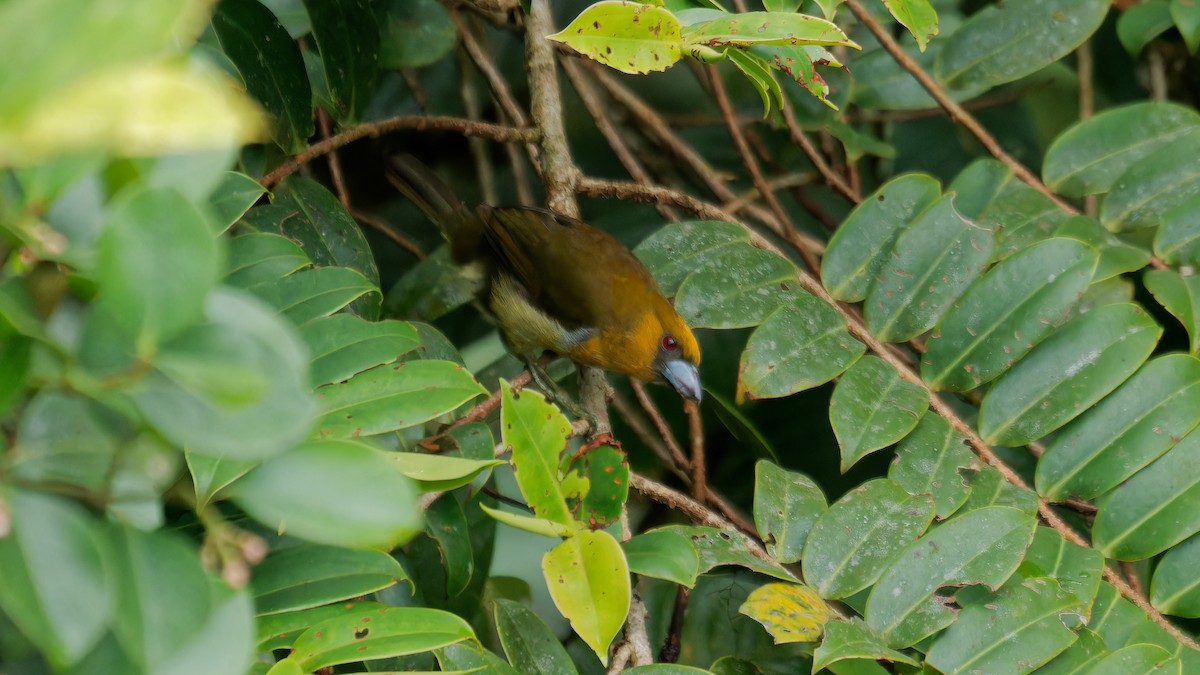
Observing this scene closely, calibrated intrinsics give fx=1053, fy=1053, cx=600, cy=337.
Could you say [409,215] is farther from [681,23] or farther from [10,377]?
[10,377]

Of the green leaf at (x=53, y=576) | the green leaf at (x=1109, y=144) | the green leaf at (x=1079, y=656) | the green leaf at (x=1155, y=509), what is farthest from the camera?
the green leaf at (x=1109, y=144)

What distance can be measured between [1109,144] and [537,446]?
4.95 ft

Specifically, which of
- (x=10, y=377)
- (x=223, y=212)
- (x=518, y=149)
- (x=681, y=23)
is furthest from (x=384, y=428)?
(x=518, y=149)

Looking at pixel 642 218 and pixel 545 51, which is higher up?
pixel 545 51

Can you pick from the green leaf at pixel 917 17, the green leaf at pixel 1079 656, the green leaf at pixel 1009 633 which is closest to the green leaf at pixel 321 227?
the green leaf at pixel 917 17

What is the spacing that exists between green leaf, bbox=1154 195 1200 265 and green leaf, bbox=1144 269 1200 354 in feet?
0.11

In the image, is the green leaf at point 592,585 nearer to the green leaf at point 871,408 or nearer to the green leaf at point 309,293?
the green leaf at point 309,293

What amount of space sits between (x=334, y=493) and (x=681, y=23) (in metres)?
1.05

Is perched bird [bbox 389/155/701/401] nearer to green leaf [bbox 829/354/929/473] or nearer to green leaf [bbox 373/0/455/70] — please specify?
green leaf [bbox 373/0/455/70]

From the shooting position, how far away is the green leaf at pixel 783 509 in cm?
144

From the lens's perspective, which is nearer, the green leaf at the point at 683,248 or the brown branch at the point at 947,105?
the green leaf at the point at 683,248

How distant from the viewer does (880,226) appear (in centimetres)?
183

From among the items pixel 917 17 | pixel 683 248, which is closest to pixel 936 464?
pixel 683 248

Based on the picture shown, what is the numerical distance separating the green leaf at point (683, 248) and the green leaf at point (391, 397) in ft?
2.40
